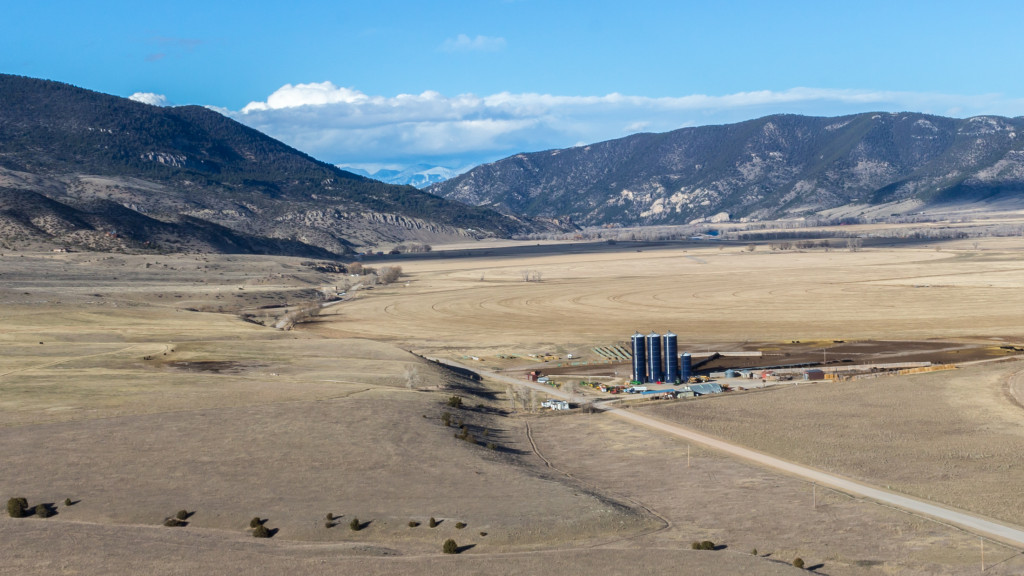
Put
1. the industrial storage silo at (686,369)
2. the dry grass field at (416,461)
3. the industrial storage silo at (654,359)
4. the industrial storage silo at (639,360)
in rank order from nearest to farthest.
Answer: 1. the dry grass field at (416,461)
2. the industrial storage silo at (654,359)
3. the industrial storage silo at (686,369)
4. the industrial storage silo at (639,360)

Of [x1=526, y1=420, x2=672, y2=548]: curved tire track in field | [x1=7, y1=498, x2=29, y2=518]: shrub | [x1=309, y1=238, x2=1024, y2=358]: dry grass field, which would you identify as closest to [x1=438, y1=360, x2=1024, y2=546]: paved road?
[x1=526, y1=420, x2=672, y2=548]: curved tire track in field

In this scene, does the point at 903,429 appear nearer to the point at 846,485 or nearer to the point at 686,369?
the point at 846,485

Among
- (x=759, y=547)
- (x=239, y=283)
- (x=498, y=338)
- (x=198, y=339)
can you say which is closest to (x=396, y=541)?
(x=759, y=547)

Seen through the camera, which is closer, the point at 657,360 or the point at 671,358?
the point at 657,360

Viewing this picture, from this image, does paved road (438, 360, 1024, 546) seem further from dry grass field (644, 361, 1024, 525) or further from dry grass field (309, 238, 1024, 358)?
dry grass field (309, 238, 1024, 358)

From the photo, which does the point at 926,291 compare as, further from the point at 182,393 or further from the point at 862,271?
the point at 182,393

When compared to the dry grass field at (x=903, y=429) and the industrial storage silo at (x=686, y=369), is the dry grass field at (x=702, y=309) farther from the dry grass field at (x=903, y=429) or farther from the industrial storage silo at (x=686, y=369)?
the dry grass field at (x=903, y=429)

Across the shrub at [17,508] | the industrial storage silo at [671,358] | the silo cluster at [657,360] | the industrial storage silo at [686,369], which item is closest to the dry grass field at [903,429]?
the industrial storage silo at [686,369]

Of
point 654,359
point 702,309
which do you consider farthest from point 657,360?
point 702,309
